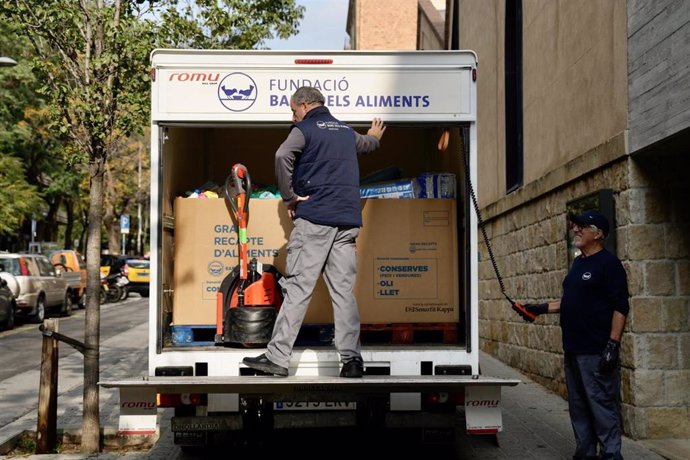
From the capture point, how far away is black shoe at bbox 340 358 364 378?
19.3 feet

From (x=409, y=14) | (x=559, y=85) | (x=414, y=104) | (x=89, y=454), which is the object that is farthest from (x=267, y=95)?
(x=409, y=14)

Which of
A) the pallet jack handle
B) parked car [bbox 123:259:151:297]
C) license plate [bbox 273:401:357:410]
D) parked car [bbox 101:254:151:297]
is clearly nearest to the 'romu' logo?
the pallet jack handle

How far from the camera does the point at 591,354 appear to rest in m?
6.28

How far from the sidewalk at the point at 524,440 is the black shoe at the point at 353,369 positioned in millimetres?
1853

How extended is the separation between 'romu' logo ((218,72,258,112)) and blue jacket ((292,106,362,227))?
0.47 m

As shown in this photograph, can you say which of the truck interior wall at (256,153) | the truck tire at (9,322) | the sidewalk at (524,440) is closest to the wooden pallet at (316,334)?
the sidewalk at (524,440)

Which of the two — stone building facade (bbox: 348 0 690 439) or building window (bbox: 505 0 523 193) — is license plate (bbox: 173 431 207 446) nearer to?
stone building facade (bbox: 348 0 690 439)

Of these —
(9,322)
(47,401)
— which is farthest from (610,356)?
(9,322)

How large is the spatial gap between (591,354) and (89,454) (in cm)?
402

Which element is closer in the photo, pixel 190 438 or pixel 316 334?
pixel 190 438

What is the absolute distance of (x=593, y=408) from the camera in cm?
625

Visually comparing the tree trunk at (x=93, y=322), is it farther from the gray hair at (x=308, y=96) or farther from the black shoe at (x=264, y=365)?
the gray hair at (x=308, y=96)

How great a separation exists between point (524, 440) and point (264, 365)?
2.93 m

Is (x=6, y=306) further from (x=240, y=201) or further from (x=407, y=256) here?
(x=407, y=256)
